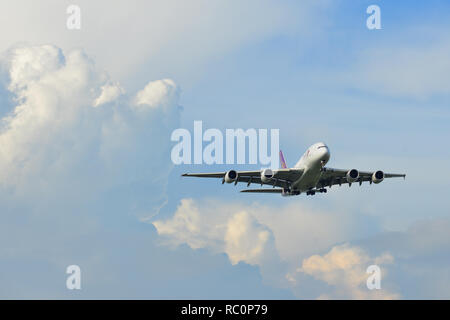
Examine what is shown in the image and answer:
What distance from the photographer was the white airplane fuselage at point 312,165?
85750mm

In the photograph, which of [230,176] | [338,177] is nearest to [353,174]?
[338,177]

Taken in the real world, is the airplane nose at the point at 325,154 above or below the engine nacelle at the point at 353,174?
below

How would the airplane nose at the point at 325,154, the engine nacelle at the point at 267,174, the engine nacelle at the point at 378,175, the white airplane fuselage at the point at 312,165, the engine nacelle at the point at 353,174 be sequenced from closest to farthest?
the airplane nose at the point at 325,154 → the white airplane fuselage at the point at 312,165 → the engine nacelle at the point at 267,174 → the engine nacelle at the point at 353,174 → the engine nacelle at the point at 378,175

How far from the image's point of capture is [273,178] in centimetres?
9625

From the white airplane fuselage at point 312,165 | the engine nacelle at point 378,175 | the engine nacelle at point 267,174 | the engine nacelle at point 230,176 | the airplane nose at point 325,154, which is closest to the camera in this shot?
the airplane nose at point 325,154

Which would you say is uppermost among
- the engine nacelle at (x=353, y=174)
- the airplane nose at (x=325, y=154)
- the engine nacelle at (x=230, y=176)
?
the engine nacelle at (x=353, y=174)

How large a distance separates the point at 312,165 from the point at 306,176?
4102 mm

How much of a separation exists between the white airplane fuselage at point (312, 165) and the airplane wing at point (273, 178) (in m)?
0.89

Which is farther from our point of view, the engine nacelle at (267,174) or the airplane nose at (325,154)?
the engine nacelle at (267,174)

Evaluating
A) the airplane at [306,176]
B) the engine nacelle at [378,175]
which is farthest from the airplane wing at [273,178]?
the engine nacelle at [378,175]

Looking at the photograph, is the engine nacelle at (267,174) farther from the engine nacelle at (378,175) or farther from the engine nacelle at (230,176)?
the engine nacelle at (378,175)
